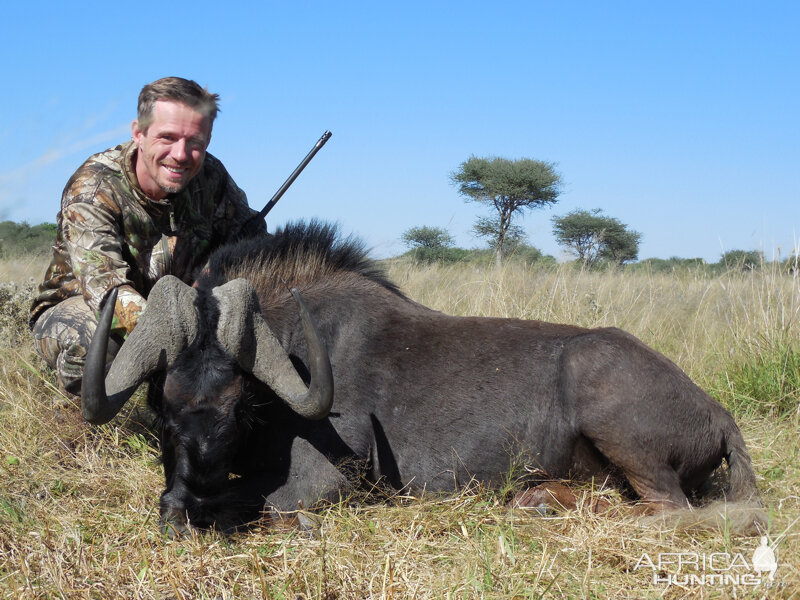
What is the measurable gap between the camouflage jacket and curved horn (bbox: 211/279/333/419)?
68 cm

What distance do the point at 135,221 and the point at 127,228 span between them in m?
0.07

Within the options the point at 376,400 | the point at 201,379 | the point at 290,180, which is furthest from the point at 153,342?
the point at 290,180

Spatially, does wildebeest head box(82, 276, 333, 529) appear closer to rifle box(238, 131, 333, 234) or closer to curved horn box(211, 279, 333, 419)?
curved horn box(211, 279, 333, 419)

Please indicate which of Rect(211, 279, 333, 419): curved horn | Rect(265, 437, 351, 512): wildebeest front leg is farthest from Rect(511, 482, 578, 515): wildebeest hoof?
Rect(211, 279, 333, 419): curved horn

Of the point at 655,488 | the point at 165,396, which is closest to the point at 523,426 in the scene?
the point at 655,488

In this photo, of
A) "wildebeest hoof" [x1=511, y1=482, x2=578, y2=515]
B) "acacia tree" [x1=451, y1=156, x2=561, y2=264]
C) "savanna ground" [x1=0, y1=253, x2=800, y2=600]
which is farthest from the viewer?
"acacia tree" [x1=451, y1=156, x2=561, y2=264]

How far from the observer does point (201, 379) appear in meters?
3.27

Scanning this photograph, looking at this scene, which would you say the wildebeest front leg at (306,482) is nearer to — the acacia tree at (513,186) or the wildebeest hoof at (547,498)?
the wildebeest hoof at (547,498)

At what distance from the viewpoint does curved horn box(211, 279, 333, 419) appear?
10.7 feet

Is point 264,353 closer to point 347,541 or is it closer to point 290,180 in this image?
point 347,541

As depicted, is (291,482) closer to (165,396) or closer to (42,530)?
(165,396)

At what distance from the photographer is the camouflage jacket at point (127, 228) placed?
4160 millimetres

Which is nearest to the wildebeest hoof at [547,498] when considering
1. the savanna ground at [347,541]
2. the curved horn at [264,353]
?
the savanna ground at [347,541]

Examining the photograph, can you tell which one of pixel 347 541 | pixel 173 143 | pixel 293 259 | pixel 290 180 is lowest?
pixel 347 541
